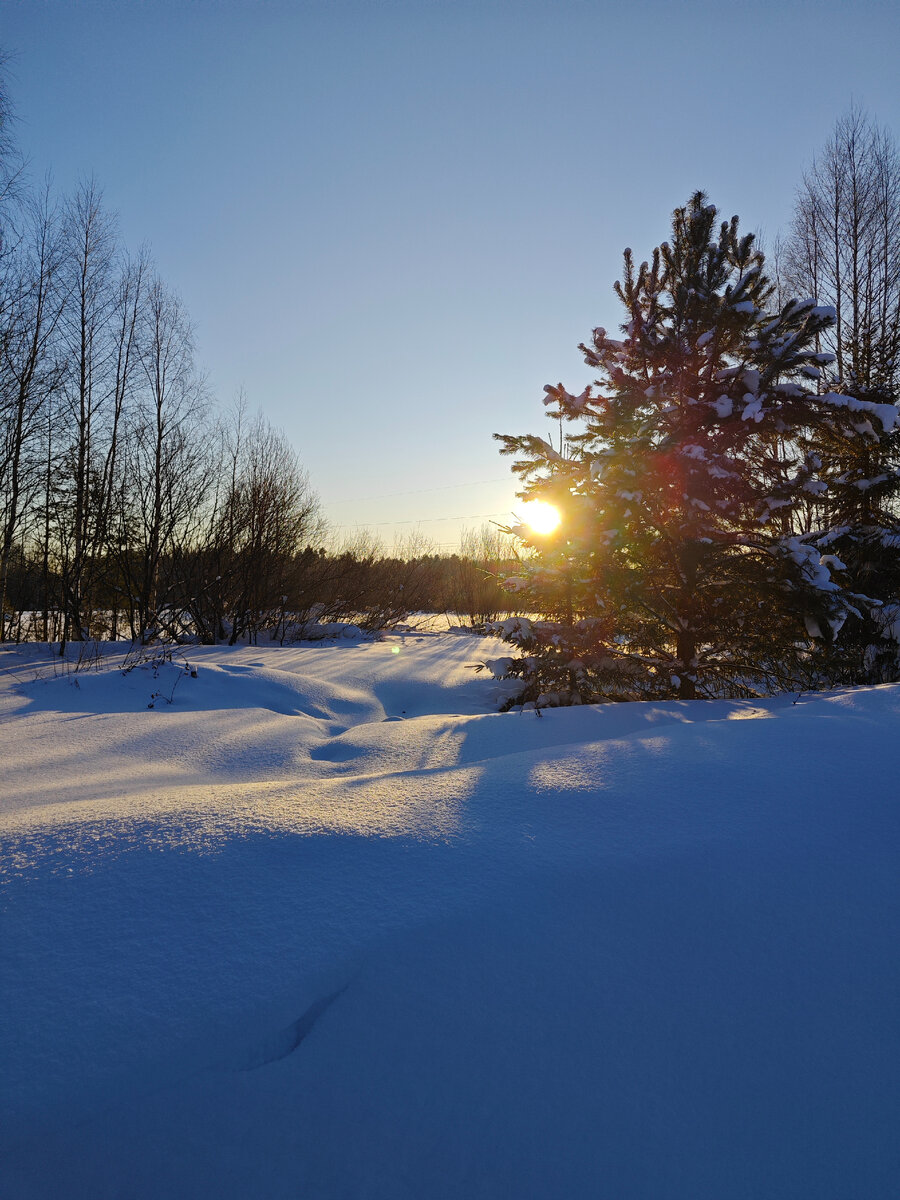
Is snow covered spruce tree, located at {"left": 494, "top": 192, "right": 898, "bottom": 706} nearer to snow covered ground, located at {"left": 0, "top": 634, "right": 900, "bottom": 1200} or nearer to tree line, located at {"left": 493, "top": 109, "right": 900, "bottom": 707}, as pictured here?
tree line, located at {"left": 493, "top": 109, "right": 900, "bottom": 707}

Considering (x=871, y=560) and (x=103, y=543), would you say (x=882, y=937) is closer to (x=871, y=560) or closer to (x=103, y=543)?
(x=871, y=560)

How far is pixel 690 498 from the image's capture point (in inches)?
195

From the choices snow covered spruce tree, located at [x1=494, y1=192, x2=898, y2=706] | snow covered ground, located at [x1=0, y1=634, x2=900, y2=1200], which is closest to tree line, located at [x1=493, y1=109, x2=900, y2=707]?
snow covered spruce tree, located at [x1=494, y1=192, x2=898, y2=706]

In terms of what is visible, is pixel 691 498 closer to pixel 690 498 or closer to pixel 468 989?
pixel 690 498

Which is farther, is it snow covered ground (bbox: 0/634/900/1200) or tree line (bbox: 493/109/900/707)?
tree line (bbox: 493/109/900/707)

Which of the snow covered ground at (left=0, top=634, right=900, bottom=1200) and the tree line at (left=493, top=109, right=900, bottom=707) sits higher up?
the tree line at (left=493, top=109, right=900, bottom=707)

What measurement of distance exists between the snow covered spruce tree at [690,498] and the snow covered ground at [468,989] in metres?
3.16

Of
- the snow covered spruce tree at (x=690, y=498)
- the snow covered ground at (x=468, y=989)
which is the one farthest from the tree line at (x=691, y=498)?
the snow covered ground at (x=468, y=989)

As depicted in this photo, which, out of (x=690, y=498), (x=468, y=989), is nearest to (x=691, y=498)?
(x=690, y=498)

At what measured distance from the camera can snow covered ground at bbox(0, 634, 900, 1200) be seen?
0.86 m

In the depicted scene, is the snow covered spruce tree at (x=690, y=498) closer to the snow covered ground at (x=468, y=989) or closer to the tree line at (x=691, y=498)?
the tree line at (x=691, y=498)

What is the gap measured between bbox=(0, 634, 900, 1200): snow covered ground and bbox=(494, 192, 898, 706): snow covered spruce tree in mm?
3160

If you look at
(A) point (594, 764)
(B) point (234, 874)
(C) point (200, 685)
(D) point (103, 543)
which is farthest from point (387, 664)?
(B) point (234, 874)

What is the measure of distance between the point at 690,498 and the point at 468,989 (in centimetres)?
464
